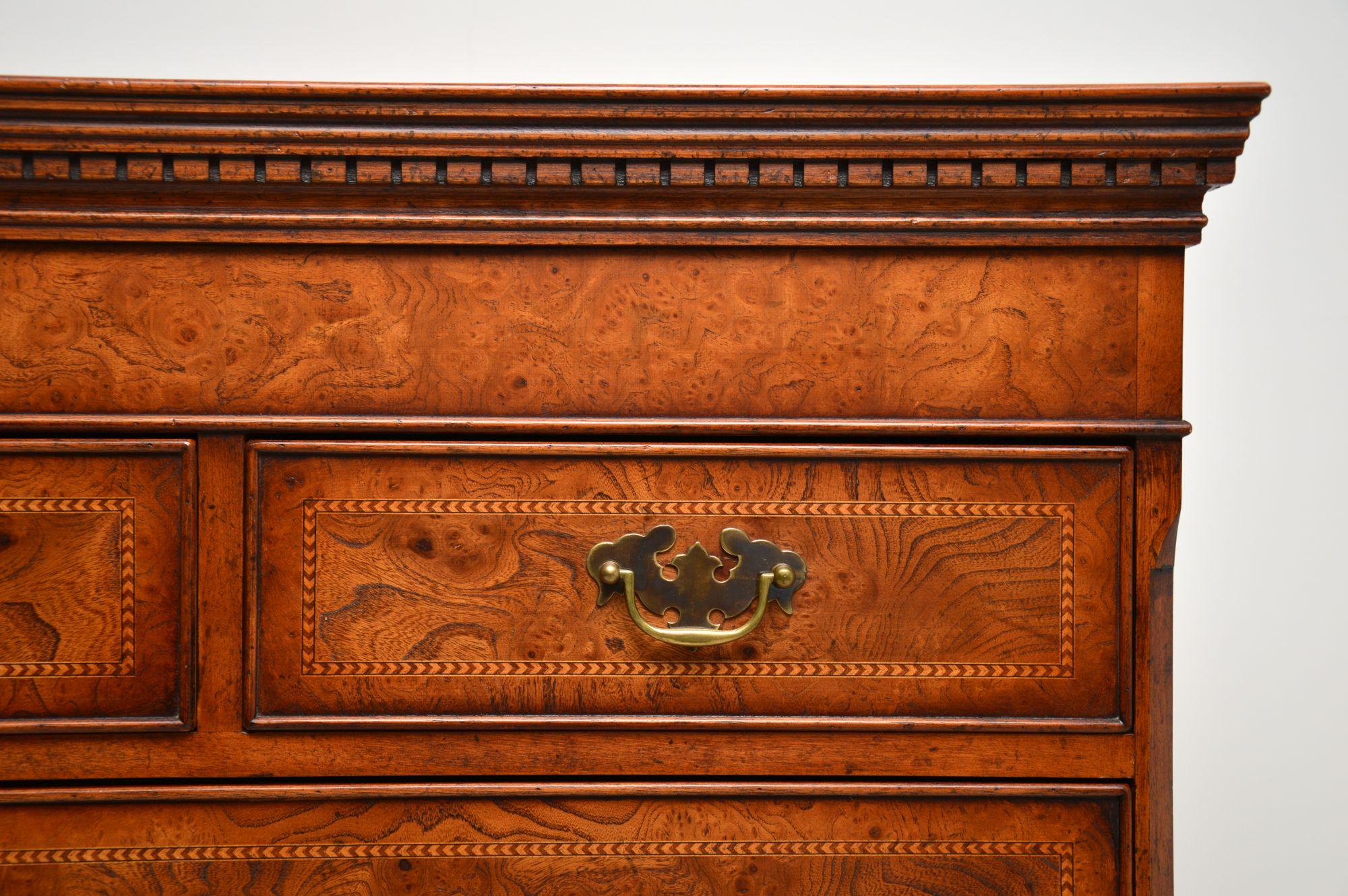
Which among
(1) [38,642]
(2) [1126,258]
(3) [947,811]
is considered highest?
(2) [1126,258]

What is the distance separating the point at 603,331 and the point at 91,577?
407 millimetres

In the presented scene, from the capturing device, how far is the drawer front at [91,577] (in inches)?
24.2

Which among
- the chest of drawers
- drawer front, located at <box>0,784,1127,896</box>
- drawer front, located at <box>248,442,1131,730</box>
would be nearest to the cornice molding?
the chest of drawers

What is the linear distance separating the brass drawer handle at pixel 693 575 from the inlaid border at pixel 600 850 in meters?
0.16

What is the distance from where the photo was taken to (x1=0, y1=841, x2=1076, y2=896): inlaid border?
624 mm

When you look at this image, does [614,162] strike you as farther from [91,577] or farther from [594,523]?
[91,577]

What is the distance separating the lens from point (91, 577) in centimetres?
62

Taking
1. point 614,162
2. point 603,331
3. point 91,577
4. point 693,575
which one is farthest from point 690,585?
point 91,577

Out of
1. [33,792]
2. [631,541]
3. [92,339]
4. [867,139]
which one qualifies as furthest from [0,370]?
[867,139]

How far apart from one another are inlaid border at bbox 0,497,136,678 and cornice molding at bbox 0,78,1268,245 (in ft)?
0.63

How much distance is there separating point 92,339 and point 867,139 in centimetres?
57

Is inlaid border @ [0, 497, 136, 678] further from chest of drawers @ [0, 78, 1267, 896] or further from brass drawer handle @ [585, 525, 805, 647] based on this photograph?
brass drawer handle @ [585, 525, 805, 647]

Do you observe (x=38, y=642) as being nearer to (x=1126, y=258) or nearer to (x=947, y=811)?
(x=947, y=811)

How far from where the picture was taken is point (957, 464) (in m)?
0.63
